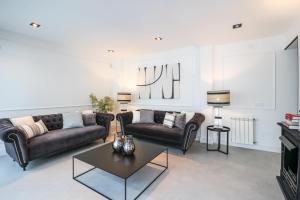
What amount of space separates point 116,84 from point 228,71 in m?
3.54

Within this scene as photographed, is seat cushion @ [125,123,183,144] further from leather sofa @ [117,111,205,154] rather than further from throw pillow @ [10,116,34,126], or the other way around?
throw pillow @ [10,116,34,126]

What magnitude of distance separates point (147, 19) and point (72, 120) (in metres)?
2.72

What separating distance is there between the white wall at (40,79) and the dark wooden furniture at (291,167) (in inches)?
181

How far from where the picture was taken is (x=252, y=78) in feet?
11.4

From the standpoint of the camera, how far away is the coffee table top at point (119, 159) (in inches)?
74.7

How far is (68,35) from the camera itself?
130 inches

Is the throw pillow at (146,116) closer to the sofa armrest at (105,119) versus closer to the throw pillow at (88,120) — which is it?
the sofa armrest at (105,119)

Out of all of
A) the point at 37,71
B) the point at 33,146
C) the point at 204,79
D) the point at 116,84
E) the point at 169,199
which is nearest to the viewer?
the point at 169,199

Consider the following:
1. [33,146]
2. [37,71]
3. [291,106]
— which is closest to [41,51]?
[37,71]

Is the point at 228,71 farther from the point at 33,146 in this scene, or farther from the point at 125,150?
the point at 33,146

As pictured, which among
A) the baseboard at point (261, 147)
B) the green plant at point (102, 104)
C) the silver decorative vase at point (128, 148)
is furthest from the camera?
the green plant at point (102, 104)

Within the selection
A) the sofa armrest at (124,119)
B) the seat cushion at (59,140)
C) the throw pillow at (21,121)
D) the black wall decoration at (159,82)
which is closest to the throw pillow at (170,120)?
the black wall decoration at (159,82)

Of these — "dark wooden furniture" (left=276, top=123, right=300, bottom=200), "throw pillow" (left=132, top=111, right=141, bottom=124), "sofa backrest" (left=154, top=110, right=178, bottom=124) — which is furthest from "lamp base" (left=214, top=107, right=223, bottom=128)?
"throw pillow" (left=132, top=111, right=141, bottom=124)

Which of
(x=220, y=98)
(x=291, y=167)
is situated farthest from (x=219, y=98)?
(x=291, y=167)
